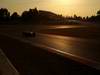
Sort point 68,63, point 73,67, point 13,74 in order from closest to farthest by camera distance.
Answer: point 13,74 < point 73,67 < point 68,63

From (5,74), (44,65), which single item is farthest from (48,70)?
(5,74)

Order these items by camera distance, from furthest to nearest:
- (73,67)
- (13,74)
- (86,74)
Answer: (73,67)
(86,74)
(13,74)

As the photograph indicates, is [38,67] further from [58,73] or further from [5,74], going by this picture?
[5,74]

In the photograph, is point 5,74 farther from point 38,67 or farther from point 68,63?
point 68,63

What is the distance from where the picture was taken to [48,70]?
1495 cm

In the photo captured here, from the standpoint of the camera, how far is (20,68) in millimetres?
15555

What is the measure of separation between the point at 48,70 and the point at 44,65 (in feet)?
5.87

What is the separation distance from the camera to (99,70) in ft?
48.3

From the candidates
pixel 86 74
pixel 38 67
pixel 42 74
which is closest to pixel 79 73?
pixel 86 74

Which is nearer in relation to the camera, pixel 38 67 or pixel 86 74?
pixel 86 74

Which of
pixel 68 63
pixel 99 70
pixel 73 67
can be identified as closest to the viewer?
pixel 99 70

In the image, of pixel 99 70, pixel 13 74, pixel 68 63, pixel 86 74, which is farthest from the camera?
pixel 68 63

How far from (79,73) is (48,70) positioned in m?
1.62

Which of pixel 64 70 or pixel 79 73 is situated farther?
pixel 64 70
